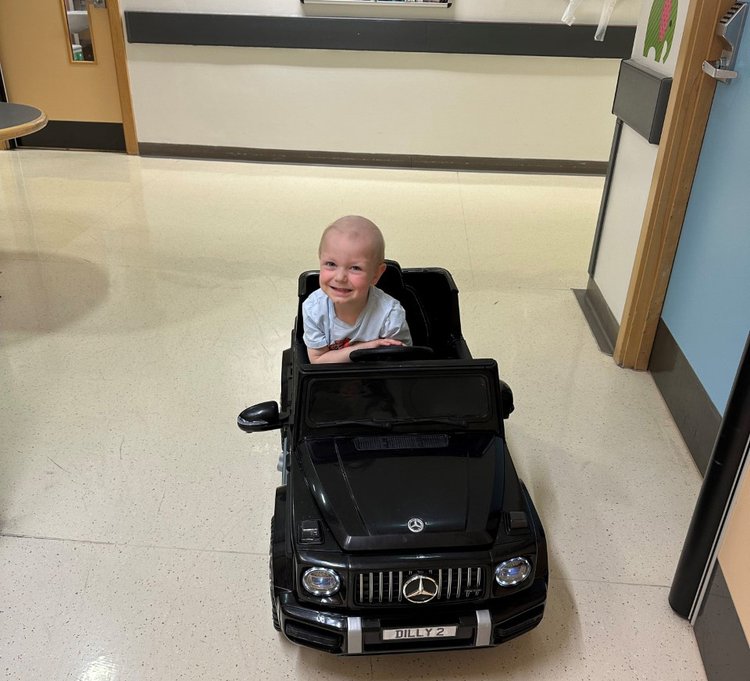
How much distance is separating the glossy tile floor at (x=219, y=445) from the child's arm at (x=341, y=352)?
54 cm

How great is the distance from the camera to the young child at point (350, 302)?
159 cm

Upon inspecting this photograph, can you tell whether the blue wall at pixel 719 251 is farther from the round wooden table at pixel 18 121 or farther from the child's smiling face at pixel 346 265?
the round wooden table at pixel 18 121

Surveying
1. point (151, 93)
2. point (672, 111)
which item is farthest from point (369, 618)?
point (151, 93)

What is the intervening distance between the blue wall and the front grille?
43.5 inches

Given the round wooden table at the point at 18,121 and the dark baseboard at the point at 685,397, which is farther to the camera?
the round wooden table at the point at 18,121

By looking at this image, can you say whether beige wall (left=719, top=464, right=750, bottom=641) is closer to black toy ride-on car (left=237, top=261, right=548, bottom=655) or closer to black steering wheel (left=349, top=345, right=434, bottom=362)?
black toy ride-on car (left=237, top=261, right=548, bottom=655)

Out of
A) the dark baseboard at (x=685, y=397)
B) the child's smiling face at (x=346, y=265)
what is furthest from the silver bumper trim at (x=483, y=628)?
the dark baseboard at (x=685, y=397)

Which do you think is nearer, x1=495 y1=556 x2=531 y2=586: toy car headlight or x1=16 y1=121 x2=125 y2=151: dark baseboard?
x1=495 y1=556 x2=531 y2=586: toy car headlight

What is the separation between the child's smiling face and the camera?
1.58 metres

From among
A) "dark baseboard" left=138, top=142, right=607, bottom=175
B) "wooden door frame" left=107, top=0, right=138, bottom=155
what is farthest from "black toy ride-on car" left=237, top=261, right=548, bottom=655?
"wooden door frame" left=107, top=0, right=138, bottom=155

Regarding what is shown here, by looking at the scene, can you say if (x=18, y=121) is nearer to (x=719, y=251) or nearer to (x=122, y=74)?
(x=719, y=251)

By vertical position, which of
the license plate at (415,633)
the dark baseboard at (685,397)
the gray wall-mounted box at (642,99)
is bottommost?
the dark baseboard at (685,397)

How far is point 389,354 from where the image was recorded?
1561 millimetres

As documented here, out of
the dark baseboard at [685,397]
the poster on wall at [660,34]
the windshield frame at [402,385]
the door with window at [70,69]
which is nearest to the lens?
the windshield frame at [402,385]
